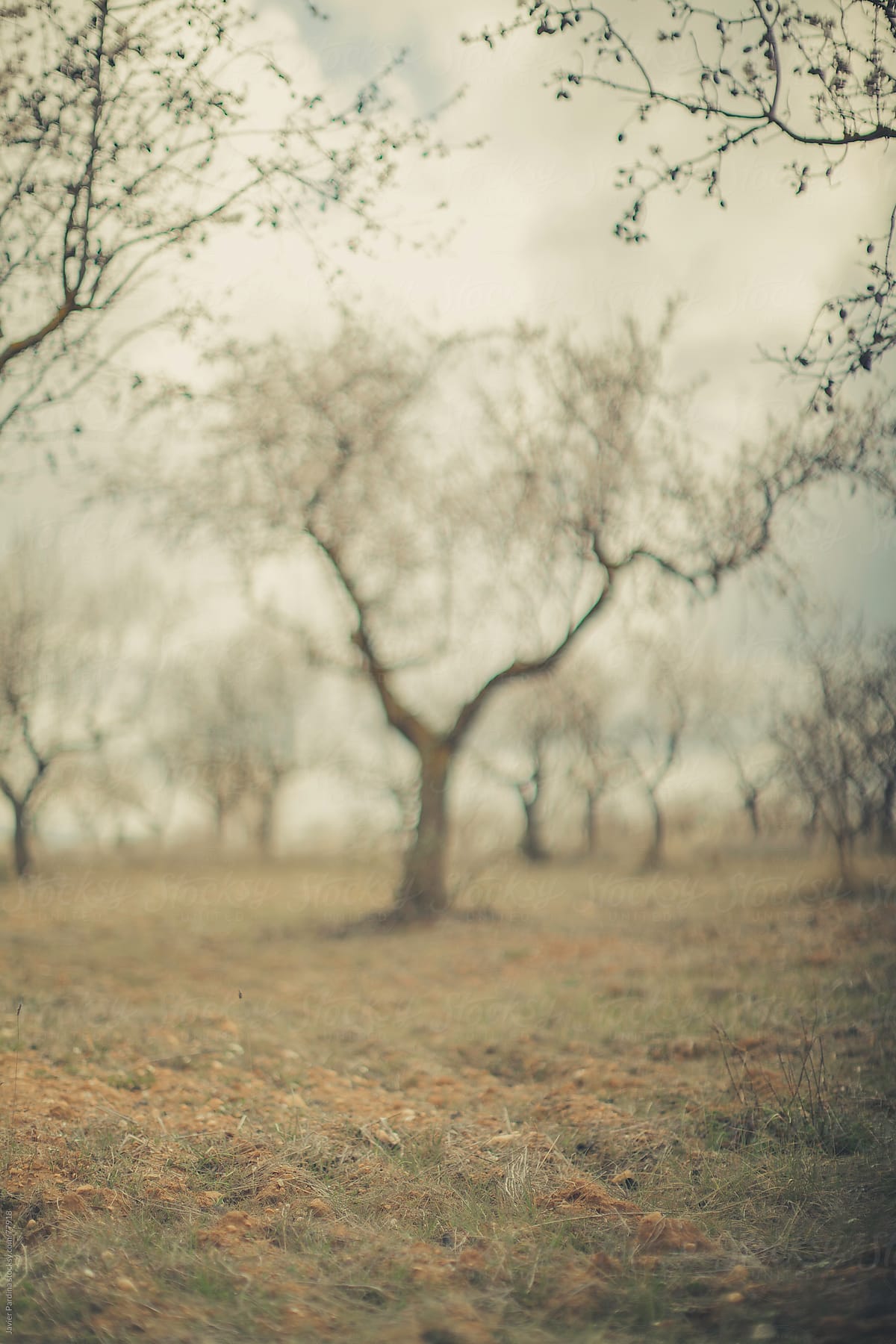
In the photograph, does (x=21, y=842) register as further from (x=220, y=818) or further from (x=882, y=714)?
(x=882, y=714)

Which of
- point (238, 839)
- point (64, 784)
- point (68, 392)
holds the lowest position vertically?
point (238, 839)

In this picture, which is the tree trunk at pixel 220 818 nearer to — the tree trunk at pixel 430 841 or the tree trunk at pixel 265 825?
the tree trunk at pixel 265 825

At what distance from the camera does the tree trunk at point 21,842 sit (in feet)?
80.9

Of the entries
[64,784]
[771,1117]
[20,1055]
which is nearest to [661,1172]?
[771,1117]

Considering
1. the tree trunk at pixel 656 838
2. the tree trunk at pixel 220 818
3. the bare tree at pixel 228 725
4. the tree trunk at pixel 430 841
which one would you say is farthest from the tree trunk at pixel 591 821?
the tree trunk at pixel 430 841

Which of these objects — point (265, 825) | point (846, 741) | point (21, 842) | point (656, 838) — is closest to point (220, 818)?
point (265, 825)

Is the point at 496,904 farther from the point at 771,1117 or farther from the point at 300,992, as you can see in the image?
the point at 771,1117

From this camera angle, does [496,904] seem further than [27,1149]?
Yes

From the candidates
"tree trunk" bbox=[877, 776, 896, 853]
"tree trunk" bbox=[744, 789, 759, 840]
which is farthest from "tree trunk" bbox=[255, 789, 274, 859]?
"tree trunk" bbox=[877, 776, 896, 853]

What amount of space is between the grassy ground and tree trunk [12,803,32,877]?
1659 centimetres

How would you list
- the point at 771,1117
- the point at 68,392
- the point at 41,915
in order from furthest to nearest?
the point at 41,915
the point at 68,392
the point at 771,1117

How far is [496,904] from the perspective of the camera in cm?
1745

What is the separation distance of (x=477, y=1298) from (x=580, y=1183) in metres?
1.05

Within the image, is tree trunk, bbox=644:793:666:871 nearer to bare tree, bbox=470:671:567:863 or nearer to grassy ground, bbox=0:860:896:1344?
bare tree, bbox=470:671:567:863
